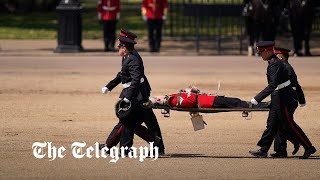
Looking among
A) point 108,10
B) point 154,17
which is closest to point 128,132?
point 154,17

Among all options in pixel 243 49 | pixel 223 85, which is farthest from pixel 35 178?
pixel 243 49

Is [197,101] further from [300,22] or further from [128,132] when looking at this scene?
[300,22]

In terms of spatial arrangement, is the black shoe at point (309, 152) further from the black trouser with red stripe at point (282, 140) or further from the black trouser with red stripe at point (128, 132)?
the black trouser with red stripe at point (128, 132)

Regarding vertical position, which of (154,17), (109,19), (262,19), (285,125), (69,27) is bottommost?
(69,27)

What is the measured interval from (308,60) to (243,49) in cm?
336

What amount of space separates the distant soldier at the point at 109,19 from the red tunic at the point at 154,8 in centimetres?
72

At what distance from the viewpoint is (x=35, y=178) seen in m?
13.4

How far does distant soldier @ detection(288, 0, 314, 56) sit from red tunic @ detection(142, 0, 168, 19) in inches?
116

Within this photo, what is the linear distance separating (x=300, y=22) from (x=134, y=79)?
50.3 feet

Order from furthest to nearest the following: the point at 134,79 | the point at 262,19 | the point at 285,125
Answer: the point at 262,19
the point at 285,125
the point at 134,79

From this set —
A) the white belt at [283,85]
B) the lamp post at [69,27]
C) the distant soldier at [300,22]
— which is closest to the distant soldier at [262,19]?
the distant soldier at [300,22]

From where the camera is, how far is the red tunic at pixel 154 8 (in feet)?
97.8

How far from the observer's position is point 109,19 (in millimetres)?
29969

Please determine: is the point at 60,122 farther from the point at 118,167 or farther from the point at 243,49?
the point at 243,49
